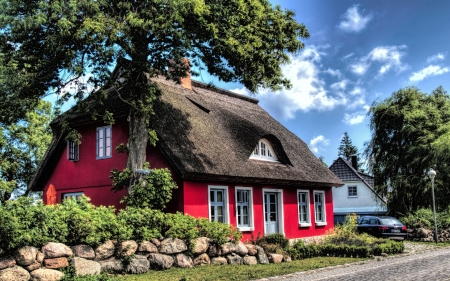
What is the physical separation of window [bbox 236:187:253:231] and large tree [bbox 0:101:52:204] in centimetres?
→ 2139

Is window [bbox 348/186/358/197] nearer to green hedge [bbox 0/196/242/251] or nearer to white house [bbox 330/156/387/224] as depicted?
white house [bbox 330/156/387/224]

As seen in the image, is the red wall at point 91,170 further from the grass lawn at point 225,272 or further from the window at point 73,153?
the grass lawn at point 225,272

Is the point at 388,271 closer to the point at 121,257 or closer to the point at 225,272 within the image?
the point at 225,272

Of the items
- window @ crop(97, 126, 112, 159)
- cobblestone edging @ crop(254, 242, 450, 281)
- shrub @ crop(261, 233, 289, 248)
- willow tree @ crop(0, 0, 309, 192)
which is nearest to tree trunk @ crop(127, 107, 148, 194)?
willow tree @ crop(0, 0, 309, 192)

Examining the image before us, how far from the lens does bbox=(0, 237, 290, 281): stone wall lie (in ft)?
35.0

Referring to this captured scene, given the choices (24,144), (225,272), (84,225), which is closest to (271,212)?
(225,272)

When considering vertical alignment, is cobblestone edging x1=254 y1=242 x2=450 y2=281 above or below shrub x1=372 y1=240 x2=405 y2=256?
below

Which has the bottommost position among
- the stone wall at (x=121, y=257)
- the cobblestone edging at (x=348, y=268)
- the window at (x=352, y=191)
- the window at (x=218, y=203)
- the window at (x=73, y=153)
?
the cobblestone edging at (x=348, y=268)

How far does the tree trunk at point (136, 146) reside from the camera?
1762 cm

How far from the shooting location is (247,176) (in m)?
19.5

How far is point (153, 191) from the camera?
16.7 m

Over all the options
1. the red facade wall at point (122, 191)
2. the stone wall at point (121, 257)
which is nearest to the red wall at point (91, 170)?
the red facade wall at point (122, 191)

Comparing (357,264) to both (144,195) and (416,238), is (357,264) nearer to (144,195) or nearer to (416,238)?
(144,195)

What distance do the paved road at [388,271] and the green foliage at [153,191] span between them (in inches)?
225
